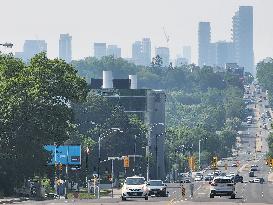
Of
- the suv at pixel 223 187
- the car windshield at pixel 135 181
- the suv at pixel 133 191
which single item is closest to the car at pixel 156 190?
the suv at pixel 223 187

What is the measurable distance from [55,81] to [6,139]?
17.1m

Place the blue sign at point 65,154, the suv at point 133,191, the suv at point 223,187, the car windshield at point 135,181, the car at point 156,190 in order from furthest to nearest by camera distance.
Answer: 1. the blue sign at point 65,154
2. the car at point 156,190
3. the suv at point 223,187
4. the car windshield at point 135,181
5. the suv at point 133,191

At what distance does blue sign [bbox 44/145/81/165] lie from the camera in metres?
143

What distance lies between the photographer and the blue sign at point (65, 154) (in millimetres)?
143125

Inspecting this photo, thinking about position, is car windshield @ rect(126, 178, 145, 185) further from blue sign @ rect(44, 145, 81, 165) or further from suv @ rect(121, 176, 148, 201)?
blue sign @ rect(44, 145, 81, 165)

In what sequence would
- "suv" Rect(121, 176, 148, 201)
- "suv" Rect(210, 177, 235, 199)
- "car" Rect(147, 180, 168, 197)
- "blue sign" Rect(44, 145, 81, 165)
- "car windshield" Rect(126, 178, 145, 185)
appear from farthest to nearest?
"blue sign" Rect(44, 145, 81, 165) → "car" Rect(147, 180, 168, 197) → "suv" Rect(210, 177, 235, 199) → "car windshield" Rect(126, 178, 145, 185) → "suv" Rect(121, 176, 148, 201)

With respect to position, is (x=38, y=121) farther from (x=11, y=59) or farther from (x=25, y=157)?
(x=11, y=59)

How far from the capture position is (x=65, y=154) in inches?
5684

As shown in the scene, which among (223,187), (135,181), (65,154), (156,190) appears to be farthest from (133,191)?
(65,154)

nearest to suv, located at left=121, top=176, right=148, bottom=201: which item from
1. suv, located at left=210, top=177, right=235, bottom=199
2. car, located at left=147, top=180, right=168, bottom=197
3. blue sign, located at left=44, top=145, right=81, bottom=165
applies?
suv, located at left=210, top=177, right=235, bottom=199

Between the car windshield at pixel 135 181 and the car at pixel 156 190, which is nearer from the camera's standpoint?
the car windshield at pixel 135 181

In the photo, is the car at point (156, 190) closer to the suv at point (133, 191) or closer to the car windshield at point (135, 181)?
the car windshield at point (135, 181)

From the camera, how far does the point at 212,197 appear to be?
109 m

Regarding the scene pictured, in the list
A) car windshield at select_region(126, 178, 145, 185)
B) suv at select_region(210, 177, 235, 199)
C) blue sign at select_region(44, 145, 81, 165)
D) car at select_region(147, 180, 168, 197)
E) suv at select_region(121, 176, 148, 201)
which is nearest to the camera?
suv at select_region(121, 176, 148, 201)
